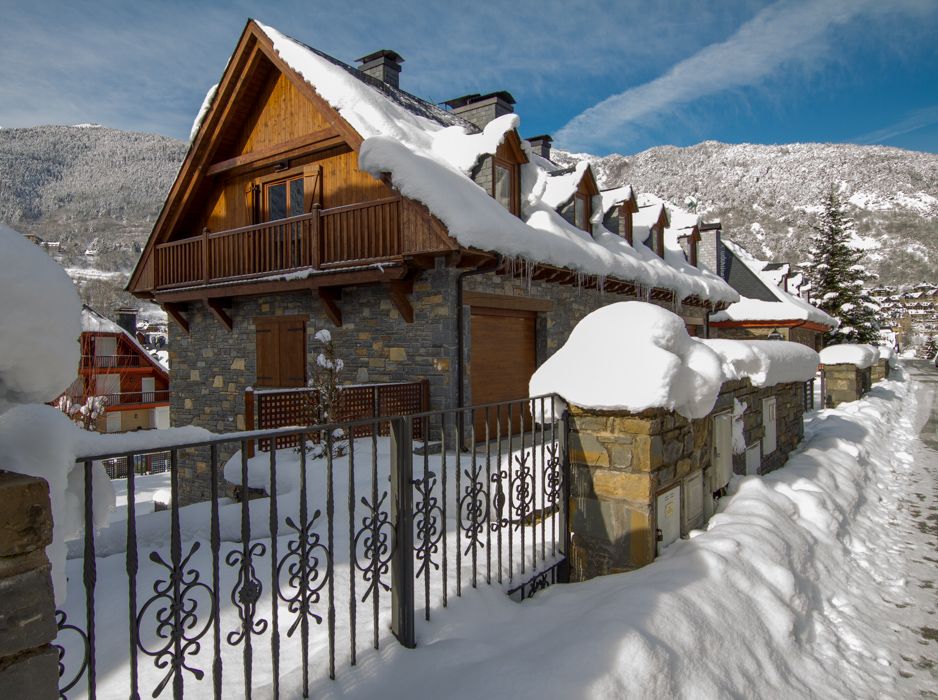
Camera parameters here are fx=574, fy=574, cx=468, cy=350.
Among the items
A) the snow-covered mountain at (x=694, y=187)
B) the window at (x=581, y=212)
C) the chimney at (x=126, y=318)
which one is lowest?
the chimney at (x=126, y=318)

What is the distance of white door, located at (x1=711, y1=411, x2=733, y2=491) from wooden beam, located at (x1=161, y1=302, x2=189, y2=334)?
1237 cm

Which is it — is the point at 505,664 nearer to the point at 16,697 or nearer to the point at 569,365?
the point at 16,697

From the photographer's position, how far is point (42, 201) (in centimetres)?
10825

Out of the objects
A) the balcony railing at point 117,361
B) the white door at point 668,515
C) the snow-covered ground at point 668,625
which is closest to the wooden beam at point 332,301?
the snow-covered ground at point 668,625

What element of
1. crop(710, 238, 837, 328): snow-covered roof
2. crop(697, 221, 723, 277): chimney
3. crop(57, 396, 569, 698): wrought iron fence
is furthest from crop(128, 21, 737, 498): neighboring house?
crop(710, 238, 837, 328): snow-covered roof

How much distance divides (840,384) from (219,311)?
16254 millimetres

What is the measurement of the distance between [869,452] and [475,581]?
9018mm

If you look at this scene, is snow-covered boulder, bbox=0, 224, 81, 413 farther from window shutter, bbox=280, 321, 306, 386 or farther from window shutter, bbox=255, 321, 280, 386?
window shutter, bbox=255, 321, 280, 386

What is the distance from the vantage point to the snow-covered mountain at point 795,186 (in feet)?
371

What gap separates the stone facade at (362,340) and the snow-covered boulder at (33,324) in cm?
759

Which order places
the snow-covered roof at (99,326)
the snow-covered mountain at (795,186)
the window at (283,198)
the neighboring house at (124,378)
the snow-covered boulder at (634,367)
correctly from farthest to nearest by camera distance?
the snow-covered mountain at (795,186) → the neighboring house at (124,378) → the snow-covered roof at (99,326) → the window at (283,198) → the snow-covered boulder at (634,367)

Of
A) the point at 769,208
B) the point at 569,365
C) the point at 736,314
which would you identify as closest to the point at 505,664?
the point at 569,365

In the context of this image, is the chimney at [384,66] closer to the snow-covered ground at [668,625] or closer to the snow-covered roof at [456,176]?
the snow-covered roof at [456,176]

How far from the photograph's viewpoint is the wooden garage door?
10039mm
